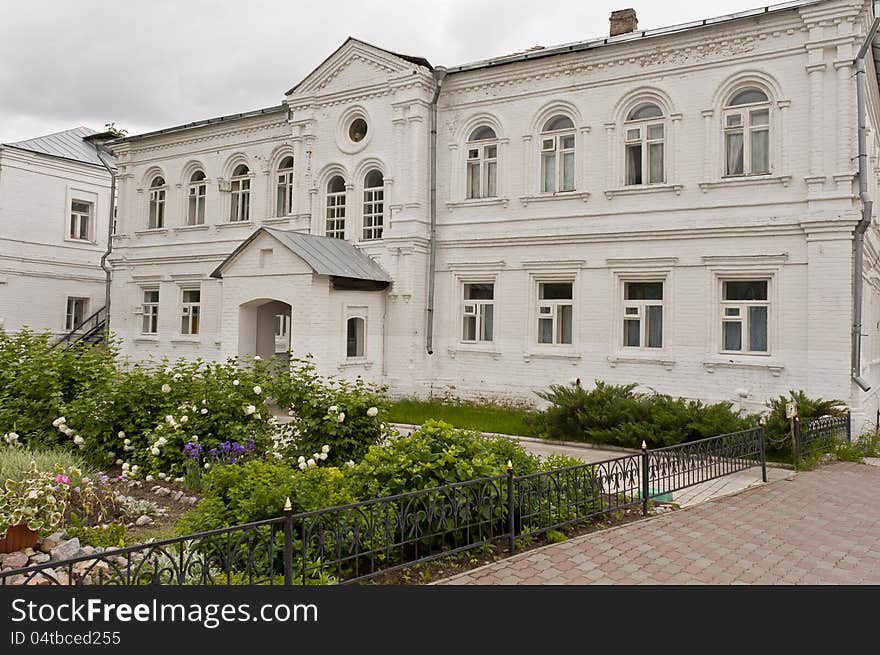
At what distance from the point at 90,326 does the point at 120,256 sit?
4.08 metres

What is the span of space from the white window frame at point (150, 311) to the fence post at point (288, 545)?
62.3 ft

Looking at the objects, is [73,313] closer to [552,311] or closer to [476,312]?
[476,312]

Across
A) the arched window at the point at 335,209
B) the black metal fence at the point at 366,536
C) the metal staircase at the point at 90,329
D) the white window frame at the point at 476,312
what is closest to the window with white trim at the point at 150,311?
the metal staircase at the point at 90,329

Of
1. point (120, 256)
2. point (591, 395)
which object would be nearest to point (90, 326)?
point (120, 256)

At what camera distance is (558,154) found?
609 inches

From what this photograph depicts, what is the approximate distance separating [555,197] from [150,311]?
1352 centimetres

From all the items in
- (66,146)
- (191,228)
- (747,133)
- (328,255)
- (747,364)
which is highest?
(66,146)

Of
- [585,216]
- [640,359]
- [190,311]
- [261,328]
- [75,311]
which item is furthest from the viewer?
[75,311]

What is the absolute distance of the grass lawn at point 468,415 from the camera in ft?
42.9

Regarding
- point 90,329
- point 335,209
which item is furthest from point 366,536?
point 90,329

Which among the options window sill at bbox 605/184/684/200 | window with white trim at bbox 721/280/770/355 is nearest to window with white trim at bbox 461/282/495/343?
window sill at bbox 605/184/684/200

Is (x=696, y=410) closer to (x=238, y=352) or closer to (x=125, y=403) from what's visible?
(x=125, y=403)

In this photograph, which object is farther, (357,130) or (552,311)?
(357,130)

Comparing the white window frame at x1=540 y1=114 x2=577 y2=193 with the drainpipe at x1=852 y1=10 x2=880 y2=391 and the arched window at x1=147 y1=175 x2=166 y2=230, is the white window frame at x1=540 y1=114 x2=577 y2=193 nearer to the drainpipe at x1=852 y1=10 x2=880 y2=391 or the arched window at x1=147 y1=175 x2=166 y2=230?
the drainpipe at x1=852 y1=10 x2=880 y2=391
